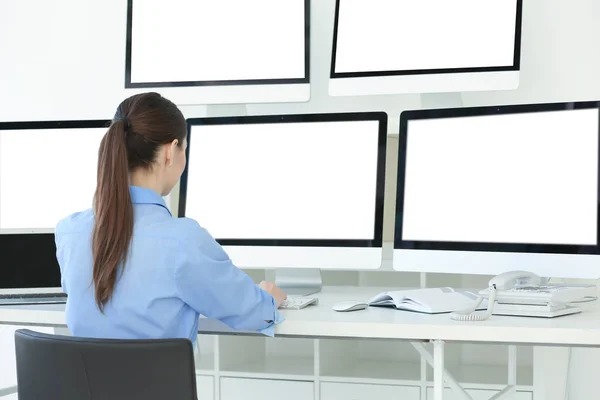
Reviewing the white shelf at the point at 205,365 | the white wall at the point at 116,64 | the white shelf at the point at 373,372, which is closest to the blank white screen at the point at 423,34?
the white wall at the point at 116,64

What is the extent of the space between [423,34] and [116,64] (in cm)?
145

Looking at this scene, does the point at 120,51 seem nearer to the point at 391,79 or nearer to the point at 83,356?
the point at 391,79

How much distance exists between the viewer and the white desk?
138 centimetres

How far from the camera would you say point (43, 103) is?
314 centimetres

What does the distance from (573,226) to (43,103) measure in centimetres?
225

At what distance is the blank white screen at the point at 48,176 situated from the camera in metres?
2.01

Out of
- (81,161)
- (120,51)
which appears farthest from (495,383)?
(120,51)

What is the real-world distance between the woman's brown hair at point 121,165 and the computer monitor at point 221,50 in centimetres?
68

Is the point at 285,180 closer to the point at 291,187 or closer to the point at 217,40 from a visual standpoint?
the point at 291,187

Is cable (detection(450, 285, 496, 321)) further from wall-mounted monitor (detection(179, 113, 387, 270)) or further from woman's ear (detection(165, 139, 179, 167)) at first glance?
woman's ear (detection(165, 139, 179, 167))

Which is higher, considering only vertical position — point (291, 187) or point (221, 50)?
point (221, 50)

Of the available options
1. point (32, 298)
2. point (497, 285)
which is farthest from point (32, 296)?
point (497, 285)

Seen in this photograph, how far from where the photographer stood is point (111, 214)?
4.35ft

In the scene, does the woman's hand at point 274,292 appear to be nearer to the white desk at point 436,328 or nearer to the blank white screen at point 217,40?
the white desk at point 436,328
